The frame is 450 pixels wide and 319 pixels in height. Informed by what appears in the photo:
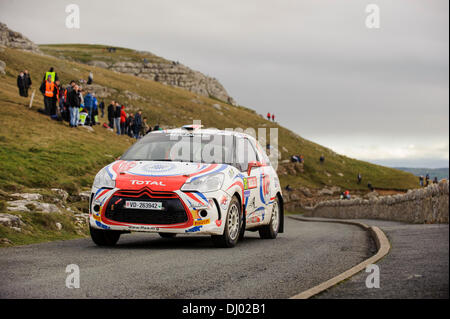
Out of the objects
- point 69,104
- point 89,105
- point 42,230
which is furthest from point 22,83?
point 42,230

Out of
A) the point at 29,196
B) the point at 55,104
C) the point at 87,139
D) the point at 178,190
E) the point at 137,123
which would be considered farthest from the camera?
the point at 137,123

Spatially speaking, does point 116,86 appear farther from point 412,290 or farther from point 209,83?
point 209,83

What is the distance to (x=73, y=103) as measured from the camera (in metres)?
29.5

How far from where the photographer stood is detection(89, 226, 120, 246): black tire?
402 inches

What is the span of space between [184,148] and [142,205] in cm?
177

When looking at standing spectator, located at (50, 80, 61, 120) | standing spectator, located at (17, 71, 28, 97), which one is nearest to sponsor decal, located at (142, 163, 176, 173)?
standing spectator, located at (50, 80, 61, 120)

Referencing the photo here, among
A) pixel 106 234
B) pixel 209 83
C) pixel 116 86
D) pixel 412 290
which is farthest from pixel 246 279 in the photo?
pixel 209 83

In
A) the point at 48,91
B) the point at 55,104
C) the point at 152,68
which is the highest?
the point at 152,68

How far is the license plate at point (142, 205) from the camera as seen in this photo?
955cm

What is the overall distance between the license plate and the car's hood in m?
0.23

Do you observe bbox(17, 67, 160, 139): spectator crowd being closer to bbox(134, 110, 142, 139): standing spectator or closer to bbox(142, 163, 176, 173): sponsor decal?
bbox(134, 110, 142, 139): standing spectator

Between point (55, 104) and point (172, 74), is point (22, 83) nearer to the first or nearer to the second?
point (55, 104)

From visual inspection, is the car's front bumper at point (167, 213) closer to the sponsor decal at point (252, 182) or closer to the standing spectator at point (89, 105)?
the sponsor decal at point (252, 182)

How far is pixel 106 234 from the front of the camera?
1040 centimetres
